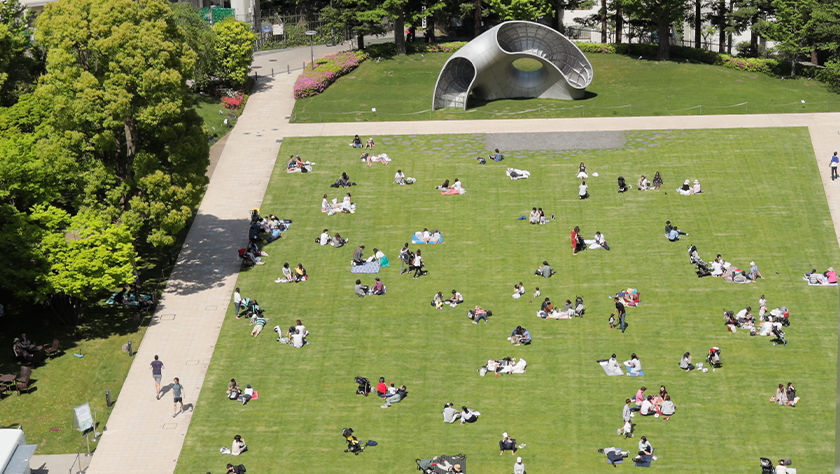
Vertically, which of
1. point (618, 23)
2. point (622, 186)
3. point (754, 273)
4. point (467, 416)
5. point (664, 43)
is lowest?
point (467, 416)

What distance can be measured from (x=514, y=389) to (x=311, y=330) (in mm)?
11174

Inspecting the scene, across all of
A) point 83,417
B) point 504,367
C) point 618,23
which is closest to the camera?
point 83,417

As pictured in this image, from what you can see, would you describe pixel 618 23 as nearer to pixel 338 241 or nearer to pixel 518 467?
pixel 338 241

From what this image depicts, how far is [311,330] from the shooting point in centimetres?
5259

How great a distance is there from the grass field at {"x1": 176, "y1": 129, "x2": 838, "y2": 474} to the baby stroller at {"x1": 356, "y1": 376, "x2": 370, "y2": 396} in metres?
0.54

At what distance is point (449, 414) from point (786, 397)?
14.8 metres

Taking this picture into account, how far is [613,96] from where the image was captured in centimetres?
8000

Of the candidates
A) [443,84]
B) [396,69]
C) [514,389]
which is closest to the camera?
[514,389]

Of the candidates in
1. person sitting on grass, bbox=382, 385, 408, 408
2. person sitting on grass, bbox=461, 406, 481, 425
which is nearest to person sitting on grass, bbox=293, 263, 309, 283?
person sitting on grass, bbox=382, 385, 408, 408

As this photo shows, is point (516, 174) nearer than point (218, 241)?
No

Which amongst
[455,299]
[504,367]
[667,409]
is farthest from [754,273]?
[455,299]

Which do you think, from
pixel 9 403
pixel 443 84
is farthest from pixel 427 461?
pixel 443 84

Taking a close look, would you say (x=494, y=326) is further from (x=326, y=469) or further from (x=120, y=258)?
(x=120, y=258)

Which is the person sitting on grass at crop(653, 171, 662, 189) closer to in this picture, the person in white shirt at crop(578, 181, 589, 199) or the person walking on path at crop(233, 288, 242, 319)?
the person in white shirt at crop(578, 181, 589, 199)
